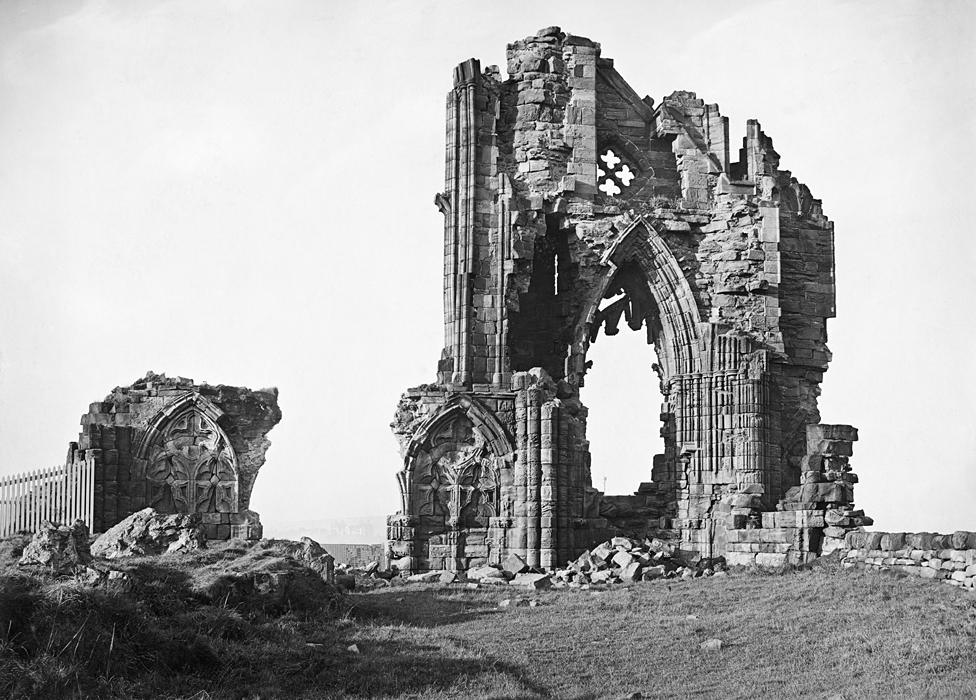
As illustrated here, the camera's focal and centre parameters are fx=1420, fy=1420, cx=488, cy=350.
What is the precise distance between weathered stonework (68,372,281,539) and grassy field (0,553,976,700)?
6.37 metres

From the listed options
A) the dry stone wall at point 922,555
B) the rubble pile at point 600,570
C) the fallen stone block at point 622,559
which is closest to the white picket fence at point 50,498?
the rubble pile at point 600,570

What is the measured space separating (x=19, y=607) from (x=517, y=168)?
17476 millimetres

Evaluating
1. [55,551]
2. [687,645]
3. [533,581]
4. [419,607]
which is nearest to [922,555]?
[687,645]

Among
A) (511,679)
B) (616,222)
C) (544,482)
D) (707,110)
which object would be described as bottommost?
(511,679)

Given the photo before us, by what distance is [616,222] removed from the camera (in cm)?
2827

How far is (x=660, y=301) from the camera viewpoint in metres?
28.8

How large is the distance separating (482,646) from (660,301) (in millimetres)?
14291

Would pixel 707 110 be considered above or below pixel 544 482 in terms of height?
→ above

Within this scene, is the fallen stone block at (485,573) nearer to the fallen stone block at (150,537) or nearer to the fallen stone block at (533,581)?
the fallen stone block at (533,581)

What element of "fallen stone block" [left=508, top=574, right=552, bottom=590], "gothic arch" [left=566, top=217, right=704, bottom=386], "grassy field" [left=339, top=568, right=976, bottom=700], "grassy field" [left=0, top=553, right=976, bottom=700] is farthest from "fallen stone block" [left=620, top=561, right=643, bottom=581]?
"gothic arch" [left=566, top=217, right=704, bottom=386]

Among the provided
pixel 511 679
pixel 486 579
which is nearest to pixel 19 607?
pixel 511 679

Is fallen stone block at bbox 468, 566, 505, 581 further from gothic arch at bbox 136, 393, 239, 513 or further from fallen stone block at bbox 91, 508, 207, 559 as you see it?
fallen stone block at bbox 91, 508, 207, 559

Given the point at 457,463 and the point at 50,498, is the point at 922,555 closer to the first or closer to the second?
the point at 457,463

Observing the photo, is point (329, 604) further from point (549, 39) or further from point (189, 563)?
point (549, 39)
